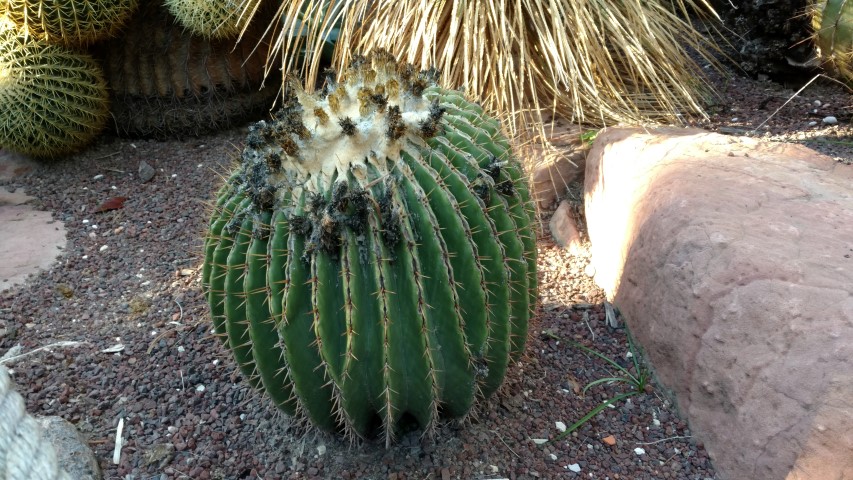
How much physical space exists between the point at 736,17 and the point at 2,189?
464 cm

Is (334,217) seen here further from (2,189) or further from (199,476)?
(2,189)

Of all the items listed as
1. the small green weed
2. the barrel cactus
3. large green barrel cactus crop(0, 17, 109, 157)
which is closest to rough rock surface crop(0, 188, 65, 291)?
large green barrel cactus crop(0, 17, 109, 157)

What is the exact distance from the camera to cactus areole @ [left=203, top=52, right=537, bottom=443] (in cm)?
165

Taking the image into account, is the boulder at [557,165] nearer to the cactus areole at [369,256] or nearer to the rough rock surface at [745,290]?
the rough rock surface at [745,290]

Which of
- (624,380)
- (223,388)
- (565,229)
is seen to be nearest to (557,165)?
(565,229)

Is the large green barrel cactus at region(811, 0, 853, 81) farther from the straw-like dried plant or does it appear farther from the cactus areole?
the cactus areole

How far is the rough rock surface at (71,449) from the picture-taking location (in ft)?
6.54

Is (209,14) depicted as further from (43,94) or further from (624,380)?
(624,380)

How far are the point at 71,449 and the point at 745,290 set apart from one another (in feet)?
6.59

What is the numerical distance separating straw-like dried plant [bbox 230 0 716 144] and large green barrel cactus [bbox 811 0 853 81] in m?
0.60

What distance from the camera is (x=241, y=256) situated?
1771mm

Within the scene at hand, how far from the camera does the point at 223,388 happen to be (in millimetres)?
2389

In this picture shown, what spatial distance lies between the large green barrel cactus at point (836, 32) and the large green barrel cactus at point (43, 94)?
3991mm

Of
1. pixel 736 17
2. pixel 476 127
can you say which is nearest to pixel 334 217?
pixel 476 127
